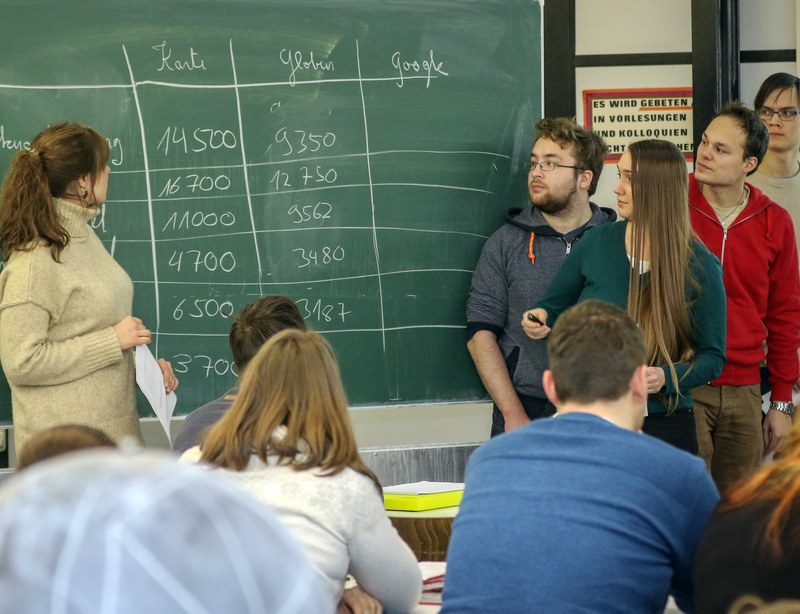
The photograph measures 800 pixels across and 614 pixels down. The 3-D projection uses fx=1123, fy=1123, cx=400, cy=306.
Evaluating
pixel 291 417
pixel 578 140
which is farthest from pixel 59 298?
pixel 578 140

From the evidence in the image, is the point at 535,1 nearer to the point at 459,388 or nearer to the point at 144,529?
the point at 459,388

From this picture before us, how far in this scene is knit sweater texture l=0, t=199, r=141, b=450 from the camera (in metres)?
3.09

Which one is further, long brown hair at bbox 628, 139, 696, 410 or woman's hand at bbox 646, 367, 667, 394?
long brown hair at bbox 628, 139, 696, 410

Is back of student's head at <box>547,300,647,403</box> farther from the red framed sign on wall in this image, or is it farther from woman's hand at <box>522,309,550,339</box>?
the red framed sign on wall

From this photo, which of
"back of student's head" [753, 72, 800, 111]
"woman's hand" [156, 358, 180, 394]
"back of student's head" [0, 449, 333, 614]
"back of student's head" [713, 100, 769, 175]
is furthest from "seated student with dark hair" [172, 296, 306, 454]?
"back of student's head" [753, 72, 800, 111]

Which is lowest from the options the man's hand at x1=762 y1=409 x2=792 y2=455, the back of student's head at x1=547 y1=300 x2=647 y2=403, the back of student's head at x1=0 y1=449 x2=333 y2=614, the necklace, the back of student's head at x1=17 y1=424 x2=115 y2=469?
the man's hand at x1=762 y1=409 x2=792 y2=455

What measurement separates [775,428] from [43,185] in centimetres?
245

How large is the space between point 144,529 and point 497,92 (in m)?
3.57

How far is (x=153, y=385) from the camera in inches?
130

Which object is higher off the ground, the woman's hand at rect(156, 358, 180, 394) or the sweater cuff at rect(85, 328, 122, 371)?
the sweater cuff at rect(85, 328, 122, 371)

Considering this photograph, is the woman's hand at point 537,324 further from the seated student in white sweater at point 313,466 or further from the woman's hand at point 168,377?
the seated student in white sweater at point 313,466

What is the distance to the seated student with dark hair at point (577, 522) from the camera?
1.76 m

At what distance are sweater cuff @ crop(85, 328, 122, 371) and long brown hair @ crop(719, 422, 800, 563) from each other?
6.64ft

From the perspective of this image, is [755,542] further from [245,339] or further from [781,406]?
[781,406]
